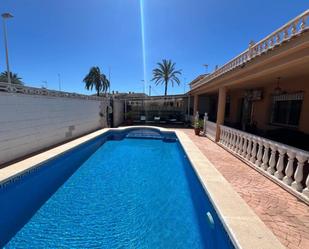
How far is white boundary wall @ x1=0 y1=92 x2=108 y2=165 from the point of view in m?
5.82

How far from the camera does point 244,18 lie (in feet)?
31.9

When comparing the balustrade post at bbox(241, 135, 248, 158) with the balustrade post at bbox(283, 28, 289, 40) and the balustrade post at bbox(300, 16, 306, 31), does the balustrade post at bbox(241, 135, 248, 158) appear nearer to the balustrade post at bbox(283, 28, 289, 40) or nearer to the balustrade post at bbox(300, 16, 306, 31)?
the balustrade post at bbox(283, 28, 289, 40)

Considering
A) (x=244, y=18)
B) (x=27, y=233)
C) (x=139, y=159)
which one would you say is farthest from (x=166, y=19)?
(x=27, y=233)

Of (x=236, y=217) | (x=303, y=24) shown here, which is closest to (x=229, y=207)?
(x=236, y=217)

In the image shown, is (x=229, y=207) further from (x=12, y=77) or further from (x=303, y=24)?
(x=12, y=77)

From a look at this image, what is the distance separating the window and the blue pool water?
5.92 meters

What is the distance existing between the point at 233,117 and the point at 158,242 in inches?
514

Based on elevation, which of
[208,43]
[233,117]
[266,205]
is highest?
[208,43]

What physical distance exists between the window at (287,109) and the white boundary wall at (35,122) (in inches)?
458

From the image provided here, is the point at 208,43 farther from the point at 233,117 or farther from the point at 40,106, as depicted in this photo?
the point at 40,106

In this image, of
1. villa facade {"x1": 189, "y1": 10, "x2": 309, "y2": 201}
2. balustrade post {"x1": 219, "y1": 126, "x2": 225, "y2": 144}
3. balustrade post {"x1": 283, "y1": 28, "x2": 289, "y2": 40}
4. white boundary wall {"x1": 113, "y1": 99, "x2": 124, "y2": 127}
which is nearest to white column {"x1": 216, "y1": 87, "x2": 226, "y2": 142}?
villa facade {"x1": 189, "y1": 10, "x2": 309, "y2": 201}

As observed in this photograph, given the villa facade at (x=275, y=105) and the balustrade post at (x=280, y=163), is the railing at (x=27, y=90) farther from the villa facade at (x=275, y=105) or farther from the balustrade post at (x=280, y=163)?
the balustrade post at (x=280, y=163)

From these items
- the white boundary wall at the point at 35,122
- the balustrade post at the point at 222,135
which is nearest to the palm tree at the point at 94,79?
the white boundary wall at the point at 35,122

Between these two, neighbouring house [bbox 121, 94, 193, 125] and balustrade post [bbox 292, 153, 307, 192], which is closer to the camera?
balustrade post [bbox 292, 153, 307, 192]
